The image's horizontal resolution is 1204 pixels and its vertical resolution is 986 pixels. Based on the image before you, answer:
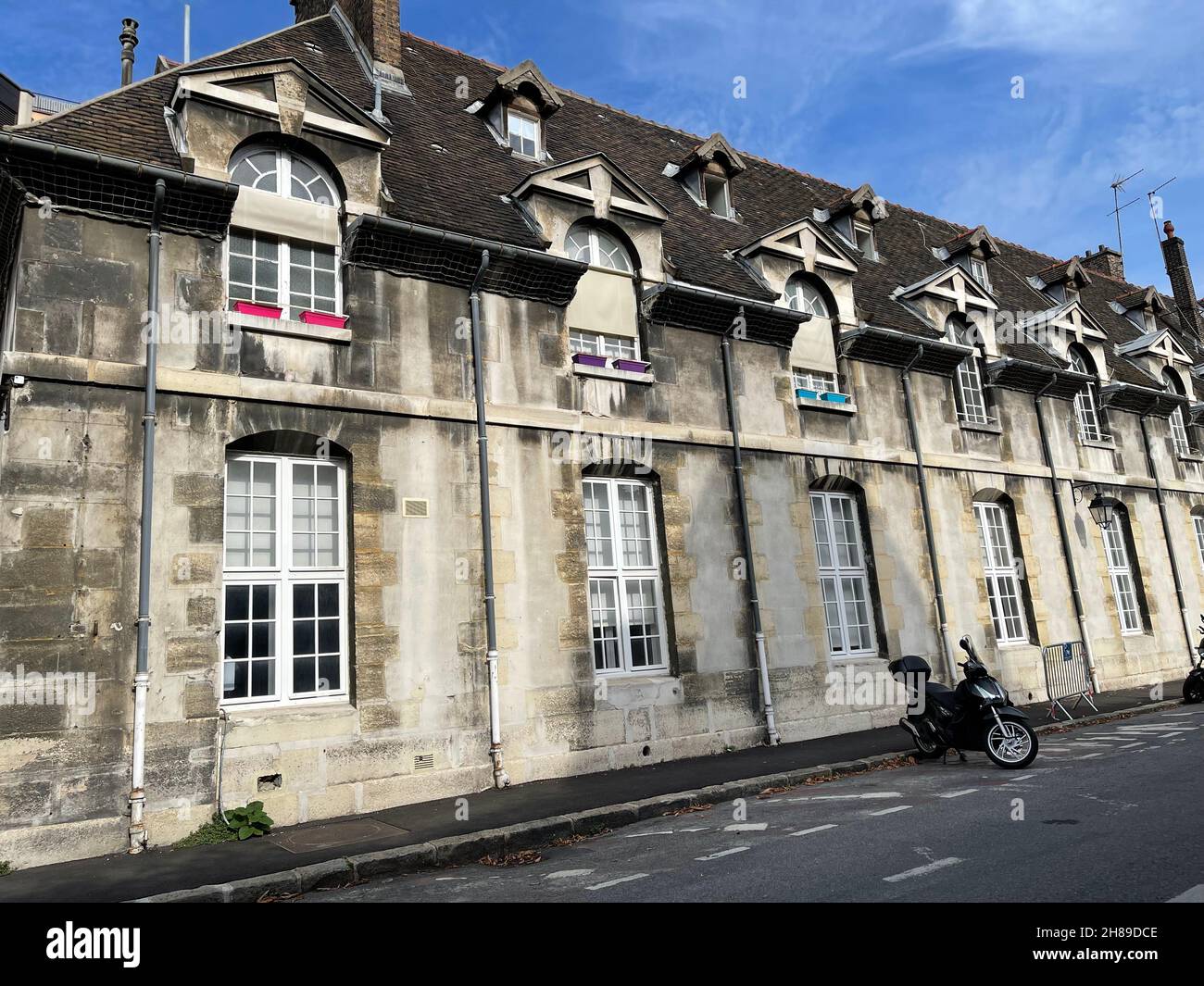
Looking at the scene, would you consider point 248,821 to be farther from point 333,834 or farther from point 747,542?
point 747,542

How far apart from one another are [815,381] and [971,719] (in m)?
6.80

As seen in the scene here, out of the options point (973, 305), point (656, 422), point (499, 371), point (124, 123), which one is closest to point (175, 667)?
point (499, 371)

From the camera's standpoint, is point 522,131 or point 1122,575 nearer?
point 522,131

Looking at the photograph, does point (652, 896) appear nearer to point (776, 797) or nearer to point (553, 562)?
A: point (776, 797)

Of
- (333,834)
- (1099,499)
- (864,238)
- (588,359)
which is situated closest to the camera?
(333,834)

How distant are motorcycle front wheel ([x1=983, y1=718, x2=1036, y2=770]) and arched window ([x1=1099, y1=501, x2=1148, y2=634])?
1146 cm

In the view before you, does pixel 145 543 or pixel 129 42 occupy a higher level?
pixel 129 42

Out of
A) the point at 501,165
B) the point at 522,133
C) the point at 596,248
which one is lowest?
the point at 596,248

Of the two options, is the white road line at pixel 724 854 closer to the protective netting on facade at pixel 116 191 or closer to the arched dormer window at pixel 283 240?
the arched dormer window at pixel 283 240

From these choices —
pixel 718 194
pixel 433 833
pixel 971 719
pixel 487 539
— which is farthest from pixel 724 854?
pixel 718 194

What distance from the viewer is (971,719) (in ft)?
31.4

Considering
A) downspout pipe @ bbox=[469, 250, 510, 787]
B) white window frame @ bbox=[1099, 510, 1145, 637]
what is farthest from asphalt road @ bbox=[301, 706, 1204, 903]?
white window frame @ bbox=[1099, 510, 1145, 637]

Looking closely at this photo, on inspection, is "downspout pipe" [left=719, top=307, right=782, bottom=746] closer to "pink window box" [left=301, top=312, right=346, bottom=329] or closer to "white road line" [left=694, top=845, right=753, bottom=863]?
"white road line" [left=694, top=845, right=753, bottom=863]

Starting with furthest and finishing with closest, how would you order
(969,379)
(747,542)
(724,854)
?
(969,379) → (747,542) → (724,854)
